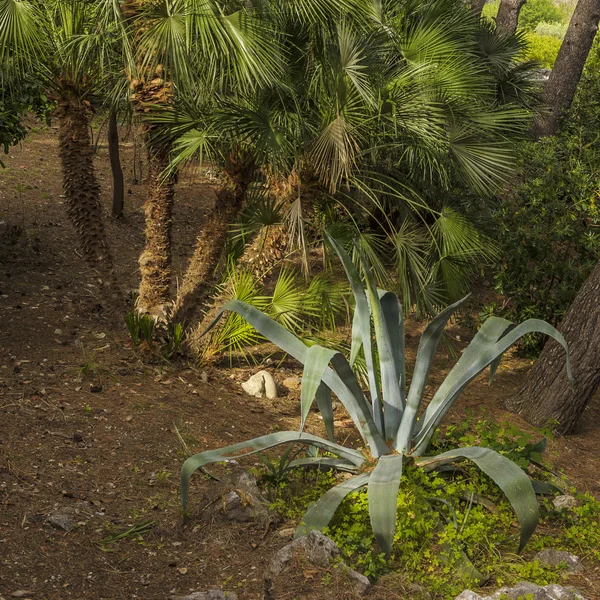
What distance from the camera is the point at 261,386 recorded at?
6.36 meters

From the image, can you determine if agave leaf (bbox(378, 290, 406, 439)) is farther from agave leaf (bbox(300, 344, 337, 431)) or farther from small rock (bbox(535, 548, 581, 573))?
small rock (bbox(535, 548, 581, 573))

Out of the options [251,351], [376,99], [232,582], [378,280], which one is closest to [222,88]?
[376,99]

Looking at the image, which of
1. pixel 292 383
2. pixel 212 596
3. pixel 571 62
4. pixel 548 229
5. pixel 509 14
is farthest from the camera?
pixel 509 14

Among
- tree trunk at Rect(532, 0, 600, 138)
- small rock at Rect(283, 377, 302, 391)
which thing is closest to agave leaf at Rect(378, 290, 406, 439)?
small rock at Rect(283, 377, 302, 391)

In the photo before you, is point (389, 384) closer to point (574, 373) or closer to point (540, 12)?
point (574, 373)

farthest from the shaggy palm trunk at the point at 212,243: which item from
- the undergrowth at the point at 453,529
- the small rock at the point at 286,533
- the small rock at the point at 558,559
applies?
the small rock at the point at 558,559

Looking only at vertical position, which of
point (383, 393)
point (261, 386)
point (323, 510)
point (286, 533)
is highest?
point (383, 393)

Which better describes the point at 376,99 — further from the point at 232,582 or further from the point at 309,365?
the point at 232,582

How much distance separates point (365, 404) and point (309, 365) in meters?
0.61

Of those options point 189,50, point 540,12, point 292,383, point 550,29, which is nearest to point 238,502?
point 189,50

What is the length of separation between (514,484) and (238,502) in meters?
1.21

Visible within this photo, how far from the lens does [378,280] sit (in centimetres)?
606

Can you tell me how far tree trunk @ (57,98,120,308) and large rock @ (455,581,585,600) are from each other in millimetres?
4347

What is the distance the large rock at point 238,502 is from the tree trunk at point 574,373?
286 cm
